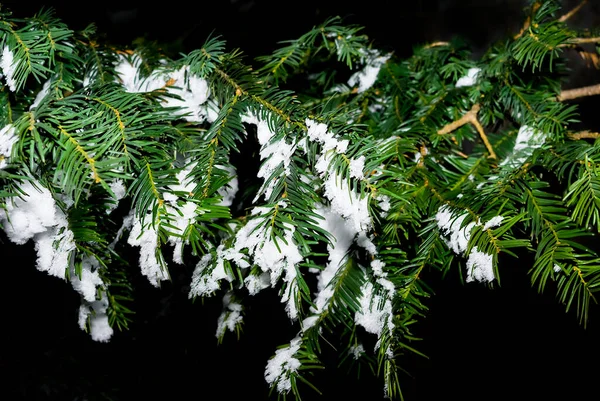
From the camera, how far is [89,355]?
92 cm

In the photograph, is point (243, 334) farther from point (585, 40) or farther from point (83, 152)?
point (585, 40)

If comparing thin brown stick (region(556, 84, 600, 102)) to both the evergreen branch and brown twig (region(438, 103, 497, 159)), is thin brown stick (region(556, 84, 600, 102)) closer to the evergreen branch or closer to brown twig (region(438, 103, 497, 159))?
brown twig (region(438, 103, 497, 159))

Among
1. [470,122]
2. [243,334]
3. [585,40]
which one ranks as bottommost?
[243,334]

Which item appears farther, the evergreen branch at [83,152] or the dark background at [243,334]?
the dark background at [243,334]

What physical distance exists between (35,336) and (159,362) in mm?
247

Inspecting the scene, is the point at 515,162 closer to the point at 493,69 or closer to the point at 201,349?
the point at 493,69

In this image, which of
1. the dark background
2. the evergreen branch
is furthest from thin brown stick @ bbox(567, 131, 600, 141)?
the evergreen branch

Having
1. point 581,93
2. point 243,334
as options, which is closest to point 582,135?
point 581,93

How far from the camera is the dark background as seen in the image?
0.83 m

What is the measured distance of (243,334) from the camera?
82 cm

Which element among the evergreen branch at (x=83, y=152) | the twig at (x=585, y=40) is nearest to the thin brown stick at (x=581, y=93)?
the twig at (x=585, y=40)

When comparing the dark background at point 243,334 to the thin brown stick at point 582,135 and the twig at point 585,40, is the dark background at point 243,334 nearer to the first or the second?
the twig at point 585,40

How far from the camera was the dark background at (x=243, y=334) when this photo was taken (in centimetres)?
83


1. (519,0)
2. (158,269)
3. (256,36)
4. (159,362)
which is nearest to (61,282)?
(159,362)
